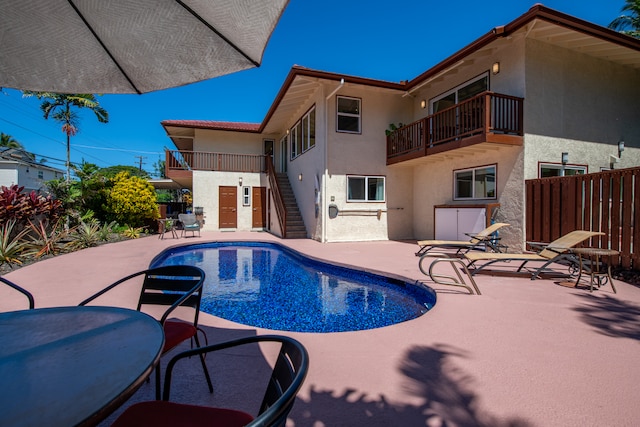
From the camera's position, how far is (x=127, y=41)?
248 cm

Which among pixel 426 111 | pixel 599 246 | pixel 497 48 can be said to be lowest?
pixel 599 246

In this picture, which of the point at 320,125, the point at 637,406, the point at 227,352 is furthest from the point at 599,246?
the point at 320,125

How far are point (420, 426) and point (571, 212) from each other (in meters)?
7.27

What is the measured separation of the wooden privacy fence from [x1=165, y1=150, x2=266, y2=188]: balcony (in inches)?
514

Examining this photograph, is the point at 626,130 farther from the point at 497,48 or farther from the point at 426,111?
the point at 426,111

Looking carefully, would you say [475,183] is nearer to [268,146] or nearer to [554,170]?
[554,170]

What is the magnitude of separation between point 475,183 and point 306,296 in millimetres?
6868

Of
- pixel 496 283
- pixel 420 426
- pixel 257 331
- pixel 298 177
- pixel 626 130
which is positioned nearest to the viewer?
pixel 420 426

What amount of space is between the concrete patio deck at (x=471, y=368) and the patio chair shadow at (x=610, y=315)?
0.01m

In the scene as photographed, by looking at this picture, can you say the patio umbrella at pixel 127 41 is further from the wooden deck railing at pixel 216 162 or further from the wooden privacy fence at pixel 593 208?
the wooden deck railing at pixel 216 162

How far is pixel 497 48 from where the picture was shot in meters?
8.80

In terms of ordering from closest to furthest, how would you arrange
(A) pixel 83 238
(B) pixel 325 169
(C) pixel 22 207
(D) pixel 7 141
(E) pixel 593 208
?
(E) pixel 593 208 → (C) pixel 22 207 → (A) pixel 83 238 → (B) pixel 325 169 → (D) pixel 7 141

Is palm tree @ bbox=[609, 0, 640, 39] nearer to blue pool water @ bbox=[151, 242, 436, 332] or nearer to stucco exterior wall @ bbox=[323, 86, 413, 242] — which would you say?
stucco exterior wall @ bbox=[323, 86, 413, 242]

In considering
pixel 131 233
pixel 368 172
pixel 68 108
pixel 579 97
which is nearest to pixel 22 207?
pixel 131 233
